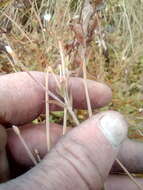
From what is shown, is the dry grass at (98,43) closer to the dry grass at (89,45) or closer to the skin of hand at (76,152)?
the dry grass at (89,45)

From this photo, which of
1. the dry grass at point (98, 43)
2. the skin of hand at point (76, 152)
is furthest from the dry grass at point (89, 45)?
the skin of hand at point (76, 152)

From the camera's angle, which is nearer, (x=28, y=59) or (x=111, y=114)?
(x=111, y=114)

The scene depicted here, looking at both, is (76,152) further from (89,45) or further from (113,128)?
(89,45)

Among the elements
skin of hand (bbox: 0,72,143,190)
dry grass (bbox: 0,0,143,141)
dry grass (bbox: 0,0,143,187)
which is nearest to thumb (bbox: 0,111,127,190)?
skin of hand (bbox: 0,72,143,190)

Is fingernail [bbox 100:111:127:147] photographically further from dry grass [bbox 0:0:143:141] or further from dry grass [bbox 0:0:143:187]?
dry grass [bbox 0:0:143:141]

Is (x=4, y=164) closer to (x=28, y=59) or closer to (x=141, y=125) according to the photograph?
(x=141, y=125)

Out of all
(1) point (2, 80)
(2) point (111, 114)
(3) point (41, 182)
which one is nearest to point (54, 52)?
(1) point (2, 80)
